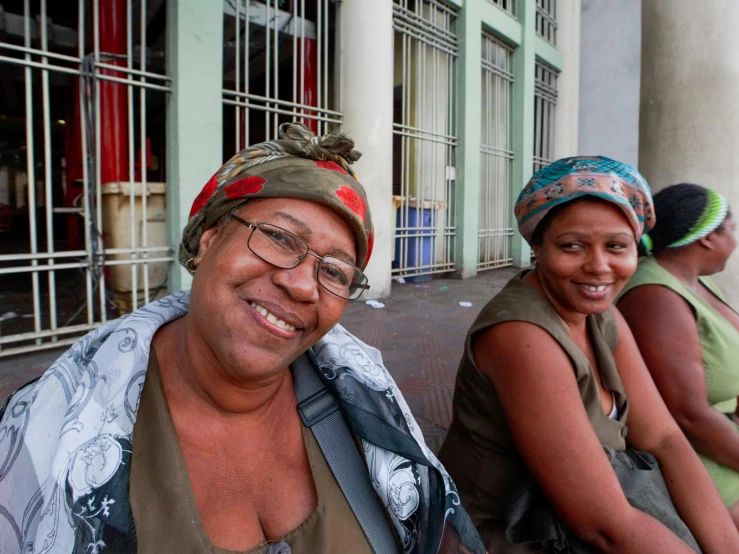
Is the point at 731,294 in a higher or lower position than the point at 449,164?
lower

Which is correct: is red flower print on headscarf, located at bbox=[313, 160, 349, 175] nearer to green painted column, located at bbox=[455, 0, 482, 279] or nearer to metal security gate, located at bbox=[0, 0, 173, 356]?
metal security gate, located at bbox=[0, 0, 173, 356]

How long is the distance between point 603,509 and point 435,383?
2.32m

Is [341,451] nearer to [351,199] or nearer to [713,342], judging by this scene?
[351,199]

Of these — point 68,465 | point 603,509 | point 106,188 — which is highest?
point 106,188

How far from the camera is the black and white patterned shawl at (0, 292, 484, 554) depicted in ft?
3.27

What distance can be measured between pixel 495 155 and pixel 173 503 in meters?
9.01

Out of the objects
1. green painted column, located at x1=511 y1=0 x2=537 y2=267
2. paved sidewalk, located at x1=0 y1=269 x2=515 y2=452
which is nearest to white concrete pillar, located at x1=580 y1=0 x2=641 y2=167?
green painted column, located at x1=511 y1=0 x2=537 y2=267

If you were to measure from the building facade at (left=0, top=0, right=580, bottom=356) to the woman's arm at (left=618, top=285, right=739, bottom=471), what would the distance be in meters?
4.02

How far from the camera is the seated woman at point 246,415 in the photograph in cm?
106

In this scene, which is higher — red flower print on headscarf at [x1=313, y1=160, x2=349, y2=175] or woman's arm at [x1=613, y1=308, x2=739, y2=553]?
red flower print on headscarf at [x1=313, y1=160, x2=349, y2=175]

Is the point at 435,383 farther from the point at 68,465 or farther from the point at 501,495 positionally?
the point at 68,465

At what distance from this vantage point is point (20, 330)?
4387mm

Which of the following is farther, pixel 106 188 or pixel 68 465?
pixel 106 188

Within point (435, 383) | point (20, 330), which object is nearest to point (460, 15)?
point (435, 383)
